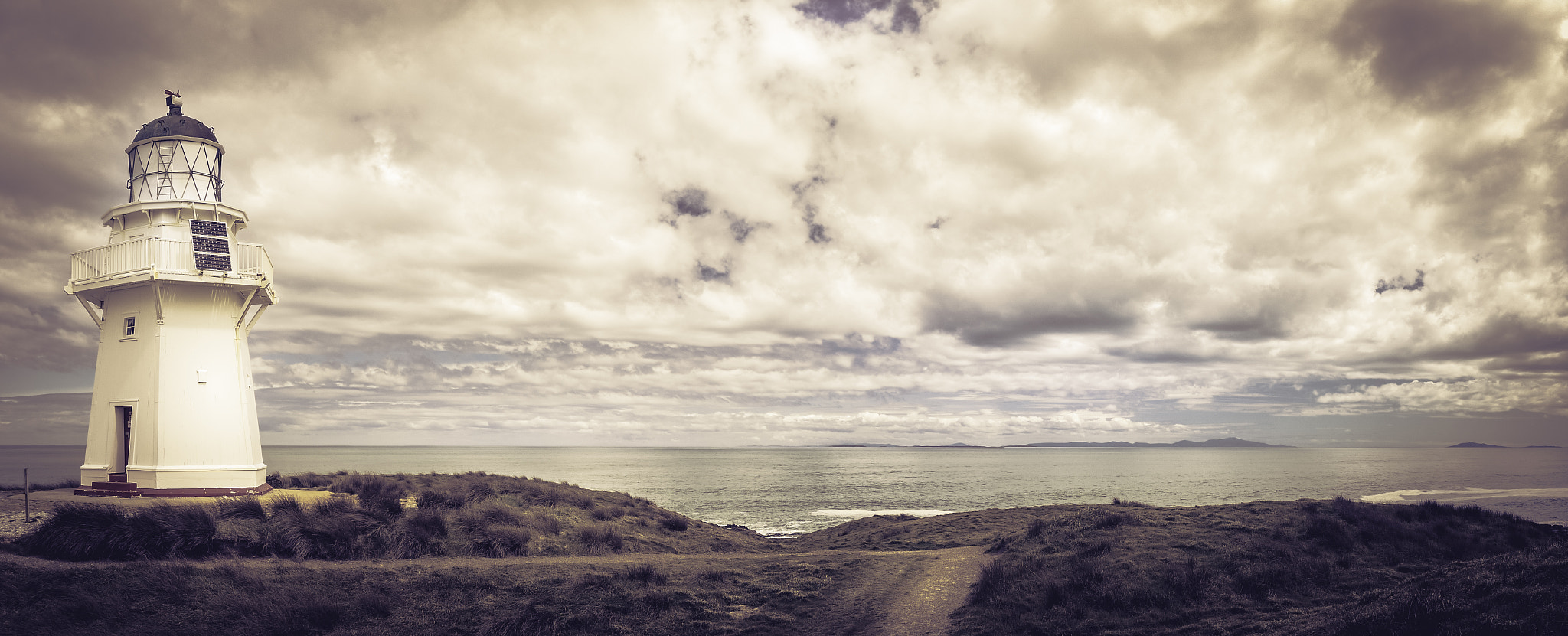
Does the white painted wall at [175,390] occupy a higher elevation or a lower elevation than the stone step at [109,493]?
higher

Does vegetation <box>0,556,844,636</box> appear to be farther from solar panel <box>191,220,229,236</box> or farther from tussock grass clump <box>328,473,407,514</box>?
solar panel <box>191,220,229,236</box>

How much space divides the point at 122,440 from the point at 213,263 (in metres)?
5.42

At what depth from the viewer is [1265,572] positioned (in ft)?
37.1

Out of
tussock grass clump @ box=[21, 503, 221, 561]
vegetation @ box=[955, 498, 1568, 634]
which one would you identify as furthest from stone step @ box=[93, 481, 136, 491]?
vegetation @ box=[955, 498, 1568, 634]

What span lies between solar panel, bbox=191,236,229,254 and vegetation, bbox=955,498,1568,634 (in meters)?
20.4

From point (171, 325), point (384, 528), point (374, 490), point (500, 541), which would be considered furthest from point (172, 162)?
point (500, 541)

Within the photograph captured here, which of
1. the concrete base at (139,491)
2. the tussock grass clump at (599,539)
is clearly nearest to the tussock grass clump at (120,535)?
the concrete base at (139,491)

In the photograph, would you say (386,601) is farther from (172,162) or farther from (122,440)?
(172,162)

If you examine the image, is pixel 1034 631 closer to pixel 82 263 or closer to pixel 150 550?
pixel 150 550

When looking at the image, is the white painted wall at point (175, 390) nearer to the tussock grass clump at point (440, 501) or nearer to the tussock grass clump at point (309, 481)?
the tussock grass clump at point (309, 481)

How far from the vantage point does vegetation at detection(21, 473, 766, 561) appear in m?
12.3

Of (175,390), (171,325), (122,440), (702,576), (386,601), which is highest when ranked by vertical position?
(171,325)

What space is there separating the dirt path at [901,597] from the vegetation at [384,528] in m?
6.40

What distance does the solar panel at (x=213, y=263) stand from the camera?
58.9 feet
